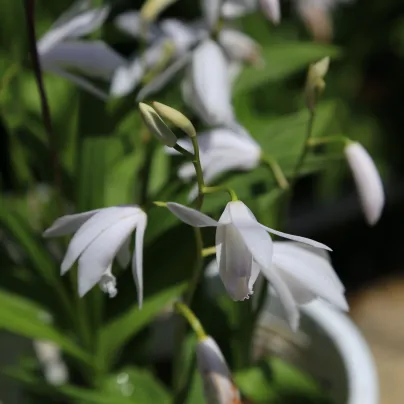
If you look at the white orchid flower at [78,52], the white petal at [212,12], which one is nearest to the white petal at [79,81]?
the white orchid flower at [78,52]

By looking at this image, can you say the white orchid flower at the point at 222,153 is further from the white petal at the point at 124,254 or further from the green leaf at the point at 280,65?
the green leaf at the point at 280,65

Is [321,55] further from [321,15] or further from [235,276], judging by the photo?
[235,276]

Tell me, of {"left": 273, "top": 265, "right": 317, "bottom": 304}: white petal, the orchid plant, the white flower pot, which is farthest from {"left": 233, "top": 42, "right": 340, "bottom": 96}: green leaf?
{"left": 273, "top": 265, "right": 317, "bottom": 304}: white petal

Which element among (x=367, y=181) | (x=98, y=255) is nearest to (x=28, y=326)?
(x=98, y=255)

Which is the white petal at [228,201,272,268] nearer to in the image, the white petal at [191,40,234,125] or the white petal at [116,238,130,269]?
the white petal at [116,238,130,269]

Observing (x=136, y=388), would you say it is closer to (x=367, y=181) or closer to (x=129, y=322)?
(x=129, y=322)
